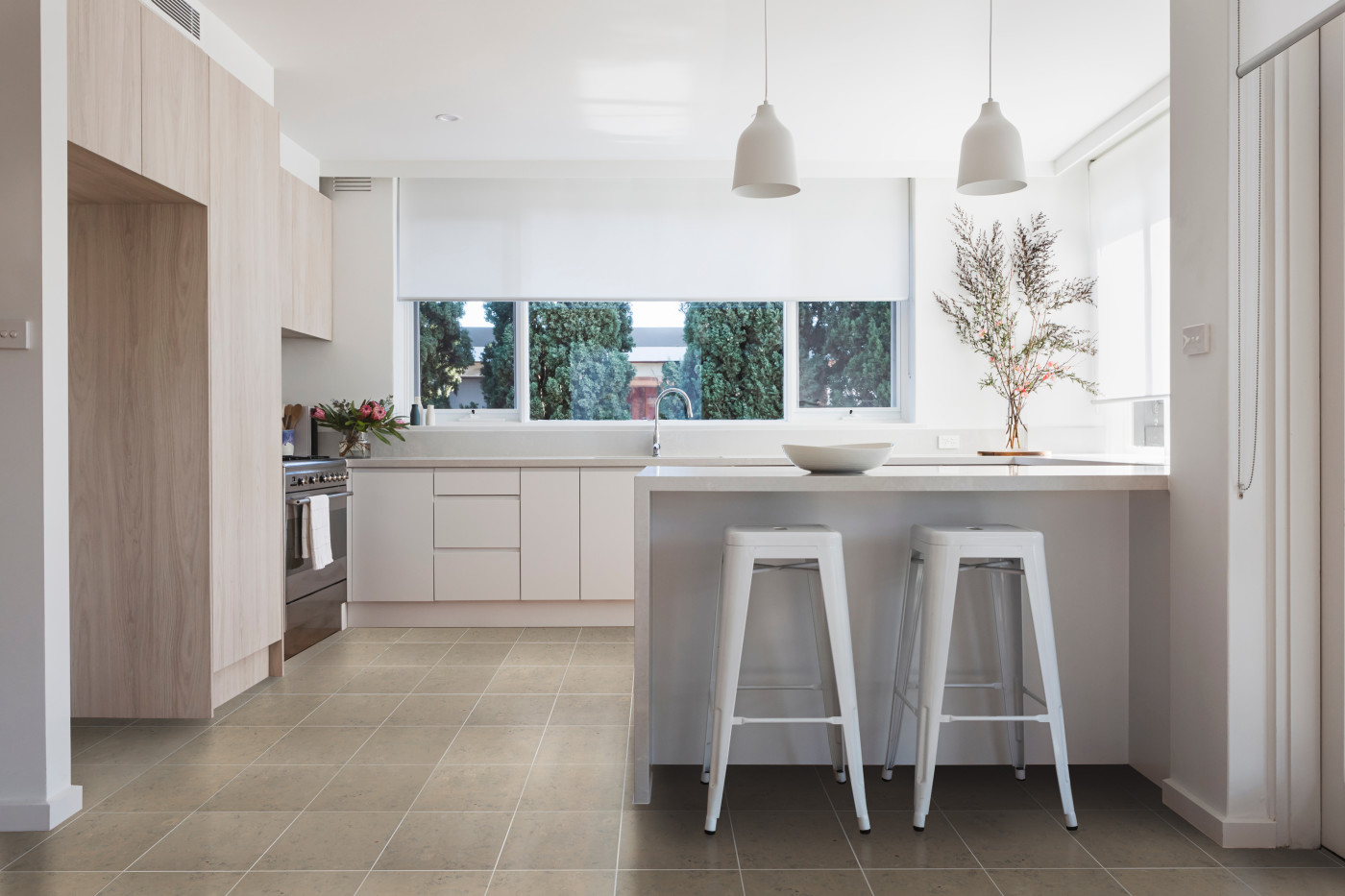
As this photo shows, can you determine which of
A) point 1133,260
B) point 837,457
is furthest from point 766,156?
point 1133,260

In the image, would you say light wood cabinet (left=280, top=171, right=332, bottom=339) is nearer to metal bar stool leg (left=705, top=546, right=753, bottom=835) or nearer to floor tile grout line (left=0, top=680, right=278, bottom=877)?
floor tile grout line (left=0, top=680, right=278, bottom=877)

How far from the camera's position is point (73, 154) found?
2.39m

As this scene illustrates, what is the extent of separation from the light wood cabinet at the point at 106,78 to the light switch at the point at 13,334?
0.57 meters

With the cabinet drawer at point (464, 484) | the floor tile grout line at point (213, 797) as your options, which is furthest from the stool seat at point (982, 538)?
the cabinet drawer at point (464, 484)

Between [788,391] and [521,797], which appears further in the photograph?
[788,391]

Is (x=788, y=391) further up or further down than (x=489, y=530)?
further up

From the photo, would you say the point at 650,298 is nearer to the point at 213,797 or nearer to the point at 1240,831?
the point at 213,797

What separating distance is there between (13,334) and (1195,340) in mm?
2948

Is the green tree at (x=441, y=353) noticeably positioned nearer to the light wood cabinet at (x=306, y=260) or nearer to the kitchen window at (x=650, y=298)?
the kitchen window at (x=650, y=298)

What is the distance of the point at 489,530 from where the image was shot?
4.34m

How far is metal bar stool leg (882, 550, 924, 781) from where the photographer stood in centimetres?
225

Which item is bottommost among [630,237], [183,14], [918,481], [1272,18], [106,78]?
[918,481]

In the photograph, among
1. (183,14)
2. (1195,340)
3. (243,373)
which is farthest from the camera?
(243,373)

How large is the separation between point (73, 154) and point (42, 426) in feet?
2.78
